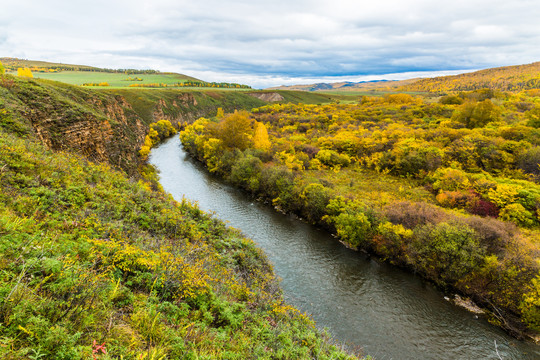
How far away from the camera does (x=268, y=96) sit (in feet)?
639

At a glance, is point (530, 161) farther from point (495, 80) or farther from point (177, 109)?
point (495, 80)

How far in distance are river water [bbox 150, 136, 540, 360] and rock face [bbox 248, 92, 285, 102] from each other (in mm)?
174334

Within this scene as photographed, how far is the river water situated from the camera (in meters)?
15.1

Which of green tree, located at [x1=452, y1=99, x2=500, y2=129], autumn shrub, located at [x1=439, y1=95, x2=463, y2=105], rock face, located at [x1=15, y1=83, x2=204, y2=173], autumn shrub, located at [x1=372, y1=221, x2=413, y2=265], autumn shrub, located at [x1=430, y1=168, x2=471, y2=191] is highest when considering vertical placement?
autumn shrub, located at [x1=439, y1=95, x2=463, y2=105]

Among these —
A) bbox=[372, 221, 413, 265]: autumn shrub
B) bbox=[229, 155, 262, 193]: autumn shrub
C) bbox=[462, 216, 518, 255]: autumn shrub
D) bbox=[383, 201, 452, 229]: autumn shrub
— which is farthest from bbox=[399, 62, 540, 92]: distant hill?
bbox=[229, 155, 262, 193]: autumn shrub

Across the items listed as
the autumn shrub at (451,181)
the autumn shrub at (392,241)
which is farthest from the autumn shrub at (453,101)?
the autumn shrub at (392,241)

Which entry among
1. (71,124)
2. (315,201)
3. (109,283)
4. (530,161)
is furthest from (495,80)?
(109,283)

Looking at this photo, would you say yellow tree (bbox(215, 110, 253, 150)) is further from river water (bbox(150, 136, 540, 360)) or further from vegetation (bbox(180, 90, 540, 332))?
river water (bbox(150, 136, 540, 360))

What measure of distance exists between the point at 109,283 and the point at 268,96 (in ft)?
658

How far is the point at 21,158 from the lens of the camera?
36.8 feet

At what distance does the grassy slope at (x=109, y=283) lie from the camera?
4398mm

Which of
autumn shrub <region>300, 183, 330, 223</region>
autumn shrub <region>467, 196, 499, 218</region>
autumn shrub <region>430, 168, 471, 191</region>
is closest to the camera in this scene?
autumn shrub <region>467, 196, 499, 218</region>

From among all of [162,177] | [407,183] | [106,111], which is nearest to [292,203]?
[407,183]

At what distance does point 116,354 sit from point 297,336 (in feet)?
23.9
